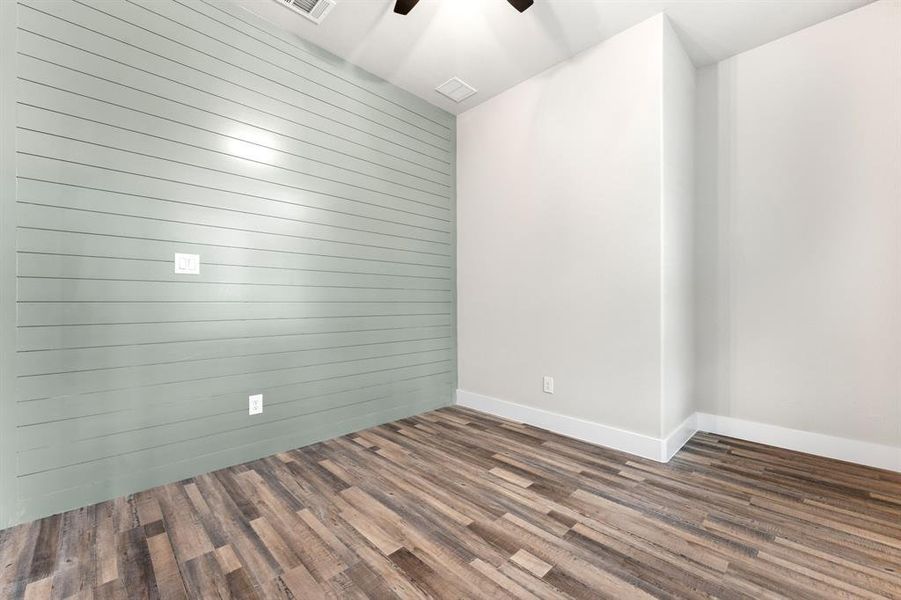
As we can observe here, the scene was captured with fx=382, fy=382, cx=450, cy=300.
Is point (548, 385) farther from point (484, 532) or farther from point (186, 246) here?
point (186, 246)

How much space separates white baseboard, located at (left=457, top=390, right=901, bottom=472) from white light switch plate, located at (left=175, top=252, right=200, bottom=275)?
2.55m

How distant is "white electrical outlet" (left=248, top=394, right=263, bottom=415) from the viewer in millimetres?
2482

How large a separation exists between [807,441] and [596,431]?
1382 millimetres

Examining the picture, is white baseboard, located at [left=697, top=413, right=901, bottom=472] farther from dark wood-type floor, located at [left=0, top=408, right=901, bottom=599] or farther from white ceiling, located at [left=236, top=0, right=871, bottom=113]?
white ceiling, located at [left=236, top=0, right=871, bottom=113]

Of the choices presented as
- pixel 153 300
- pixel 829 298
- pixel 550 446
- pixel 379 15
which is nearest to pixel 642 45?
pixel 379 15

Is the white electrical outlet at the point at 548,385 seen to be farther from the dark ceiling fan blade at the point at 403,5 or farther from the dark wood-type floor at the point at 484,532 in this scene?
the dark ceiling fan blade at the point at 403,5

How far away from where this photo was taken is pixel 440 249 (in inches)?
148

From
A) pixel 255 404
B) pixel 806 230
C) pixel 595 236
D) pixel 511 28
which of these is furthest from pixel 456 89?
pixel 255 404

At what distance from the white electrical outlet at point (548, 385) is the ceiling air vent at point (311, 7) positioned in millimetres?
2984

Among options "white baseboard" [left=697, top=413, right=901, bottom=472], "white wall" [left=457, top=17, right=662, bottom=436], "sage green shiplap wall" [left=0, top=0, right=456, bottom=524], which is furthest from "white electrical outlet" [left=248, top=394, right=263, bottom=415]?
"white baseboard" [left=697, top=413, right=901, bottom=472]

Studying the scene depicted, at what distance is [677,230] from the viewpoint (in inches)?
107

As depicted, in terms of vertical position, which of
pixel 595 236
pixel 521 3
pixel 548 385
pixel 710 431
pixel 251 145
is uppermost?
pixel 521 3

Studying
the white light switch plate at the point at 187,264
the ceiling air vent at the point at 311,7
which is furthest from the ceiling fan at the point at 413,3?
the white light switch plate at the point at 187,264

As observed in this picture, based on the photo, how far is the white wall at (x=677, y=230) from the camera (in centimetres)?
252
